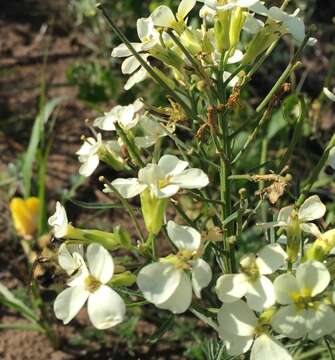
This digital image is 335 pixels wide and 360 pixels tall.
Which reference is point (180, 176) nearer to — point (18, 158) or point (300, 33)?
point (300, 33)

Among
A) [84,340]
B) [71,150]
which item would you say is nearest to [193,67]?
[84,340]

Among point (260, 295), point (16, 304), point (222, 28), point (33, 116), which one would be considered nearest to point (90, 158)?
point (222, 28)

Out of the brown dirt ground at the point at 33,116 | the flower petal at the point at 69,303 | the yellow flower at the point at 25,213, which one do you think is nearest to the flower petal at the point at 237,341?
the flower petal at the point at 69,303

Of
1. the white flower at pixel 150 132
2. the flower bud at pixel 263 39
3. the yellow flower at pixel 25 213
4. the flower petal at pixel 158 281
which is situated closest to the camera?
the flower petal at pixel 158 281

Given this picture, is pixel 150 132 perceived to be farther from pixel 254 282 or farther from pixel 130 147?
pixel 254 282

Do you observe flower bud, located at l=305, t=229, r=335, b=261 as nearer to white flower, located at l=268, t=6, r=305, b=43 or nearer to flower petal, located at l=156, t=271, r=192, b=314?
flower petal, located at l=156, t=271, r=192, b=314

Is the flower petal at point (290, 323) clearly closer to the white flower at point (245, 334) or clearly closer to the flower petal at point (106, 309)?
the white flower at point (245, 334)

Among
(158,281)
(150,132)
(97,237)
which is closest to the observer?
(158,281)
